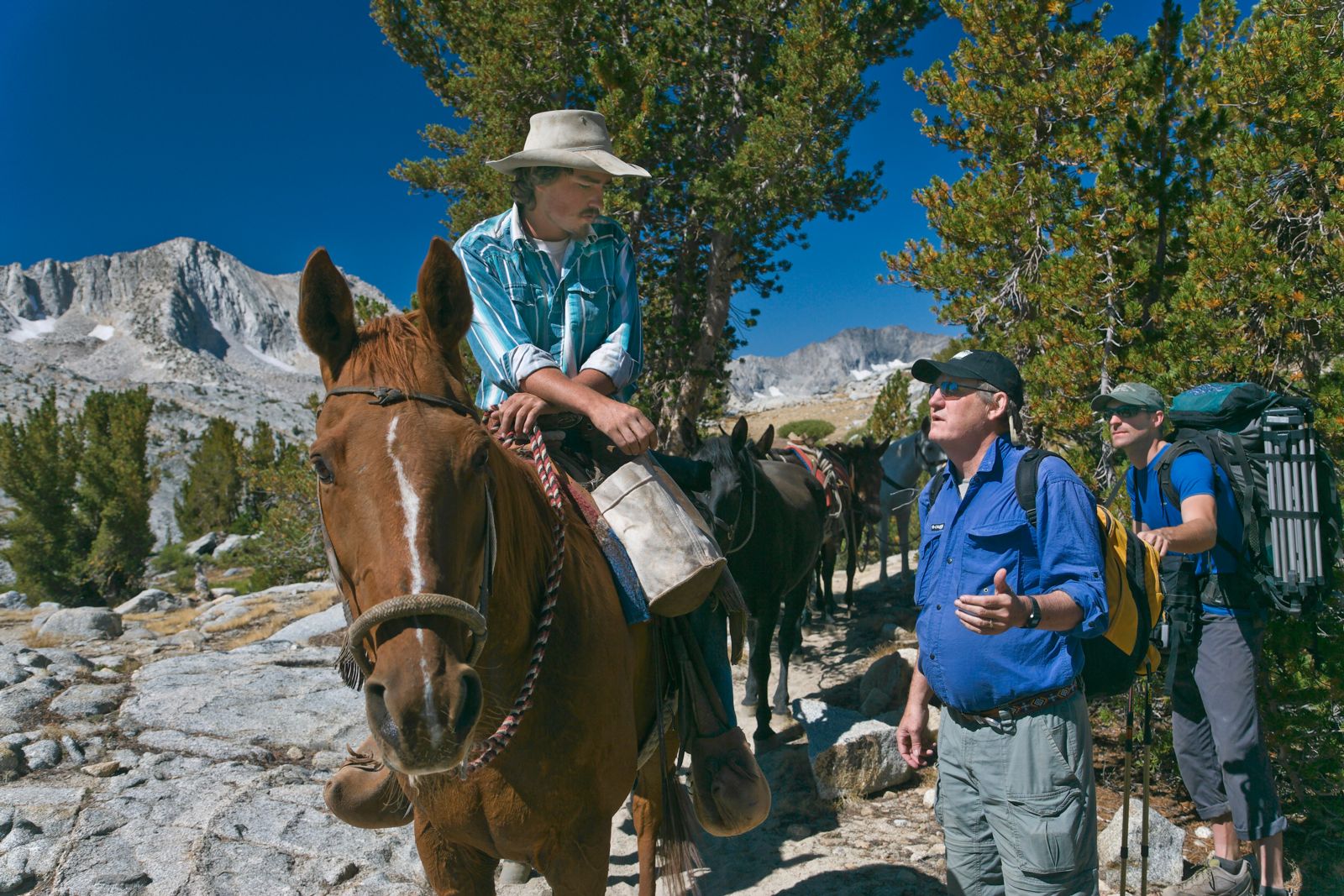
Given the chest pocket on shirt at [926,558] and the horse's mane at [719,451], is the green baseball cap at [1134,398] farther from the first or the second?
the horse's mane at [719,451]

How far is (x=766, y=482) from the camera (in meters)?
6.54

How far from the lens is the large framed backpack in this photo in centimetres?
349

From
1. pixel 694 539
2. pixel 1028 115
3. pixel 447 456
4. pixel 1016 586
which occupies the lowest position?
pixel 1016 586

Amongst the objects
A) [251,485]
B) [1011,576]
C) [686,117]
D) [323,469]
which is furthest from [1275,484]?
[251,485]

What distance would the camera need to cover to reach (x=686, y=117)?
9805mm

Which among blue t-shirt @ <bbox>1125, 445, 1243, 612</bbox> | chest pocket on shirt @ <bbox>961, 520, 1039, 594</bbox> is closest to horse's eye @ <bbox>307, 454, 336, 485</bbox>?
chest pocket on shirt @ <bbox>961, 520, 1039, 594</bbox>

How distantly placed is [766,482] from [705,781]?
13.1 feet

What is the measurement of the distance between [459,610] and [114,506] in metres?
23.3

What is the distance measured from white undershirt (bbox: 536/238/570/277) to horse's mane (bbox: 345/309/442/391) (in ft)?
2.93

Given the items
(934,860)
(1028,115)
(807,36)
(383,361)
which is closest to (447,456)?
(383,361)

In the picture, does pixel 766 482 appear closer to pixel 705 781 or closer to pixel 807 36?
pixel 705 781

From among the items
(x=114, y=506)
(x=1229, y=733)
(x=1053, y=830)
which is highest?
(x=114, y=506)

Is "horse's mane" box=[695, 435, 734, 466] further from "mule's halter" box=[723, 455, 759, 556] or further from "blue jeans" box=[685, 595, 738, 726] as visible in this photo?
"blue jeans" box=[685, 595, 738, 726]

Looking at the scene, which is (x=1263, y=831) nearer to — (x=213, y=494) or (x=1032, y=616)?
(x=1032, y=616)
